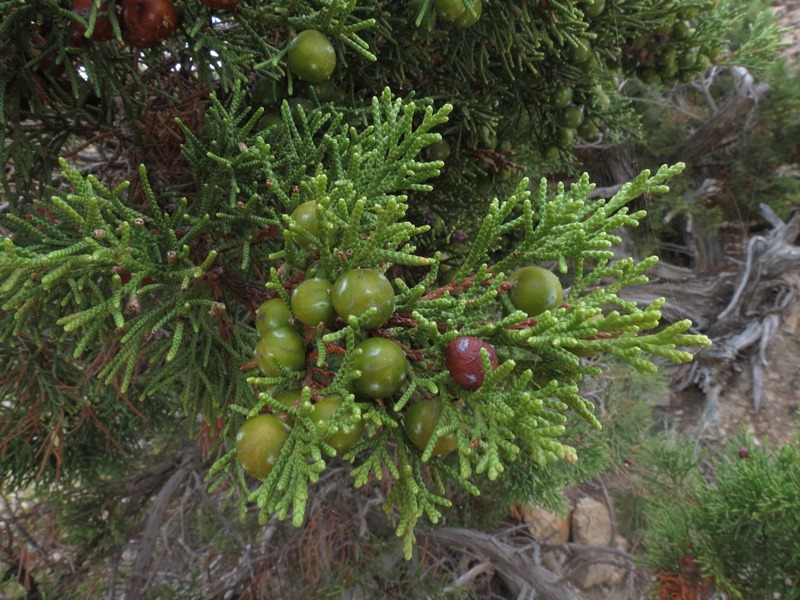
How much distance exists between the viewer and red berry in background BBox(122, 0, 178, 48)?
1.18 m

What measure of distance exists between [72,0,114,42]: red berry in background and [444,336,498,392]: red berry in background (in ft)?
3.68

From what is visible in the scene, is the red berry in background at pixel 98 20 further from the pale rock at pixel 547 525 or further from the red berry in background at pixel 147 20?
the pale rock at pixel 547 525

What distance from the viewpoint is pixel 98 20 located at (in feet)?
3.98

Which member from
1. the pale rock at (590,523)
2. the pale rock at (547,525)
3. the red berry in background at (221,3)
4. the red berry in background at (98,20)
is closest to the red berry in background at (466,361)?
the red berry in background at (221,3)

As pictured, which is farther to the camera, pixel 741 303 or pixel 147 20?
pixel 741 303

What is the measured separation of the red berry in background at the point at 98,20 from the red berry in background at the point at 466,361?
3.68 feet

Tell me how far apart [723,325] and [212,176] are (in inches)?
264

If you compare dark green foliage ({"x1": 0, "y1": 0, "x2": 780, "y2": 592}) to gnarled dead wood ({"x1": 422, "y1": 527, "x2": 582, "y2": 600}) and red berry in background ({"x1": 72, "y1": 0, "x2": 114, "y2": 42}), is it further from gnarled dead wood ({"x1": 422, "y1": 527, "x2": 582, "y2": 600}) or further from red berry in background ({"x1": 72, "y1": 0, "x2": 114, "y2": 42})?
gnarled dead wood ({"x1": 422, "y1": 527, "x2": 582, "y2": 600})

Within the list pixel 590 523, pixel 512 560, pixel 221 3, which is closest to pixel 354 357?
pixel 221 3

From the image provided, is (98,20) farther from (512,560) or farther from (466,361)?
(512,560)

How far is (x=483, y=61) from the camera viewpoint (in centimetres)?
178

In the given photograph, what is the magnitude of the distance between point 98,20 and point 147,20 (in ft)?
0.44

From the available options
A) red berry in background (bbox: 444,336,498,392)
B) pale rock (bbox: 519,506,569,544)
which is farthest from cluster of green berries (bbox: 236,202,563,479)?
pale rock (bbox: 519,506,569,544)

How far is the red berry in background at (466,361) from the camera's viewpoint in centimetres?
95
